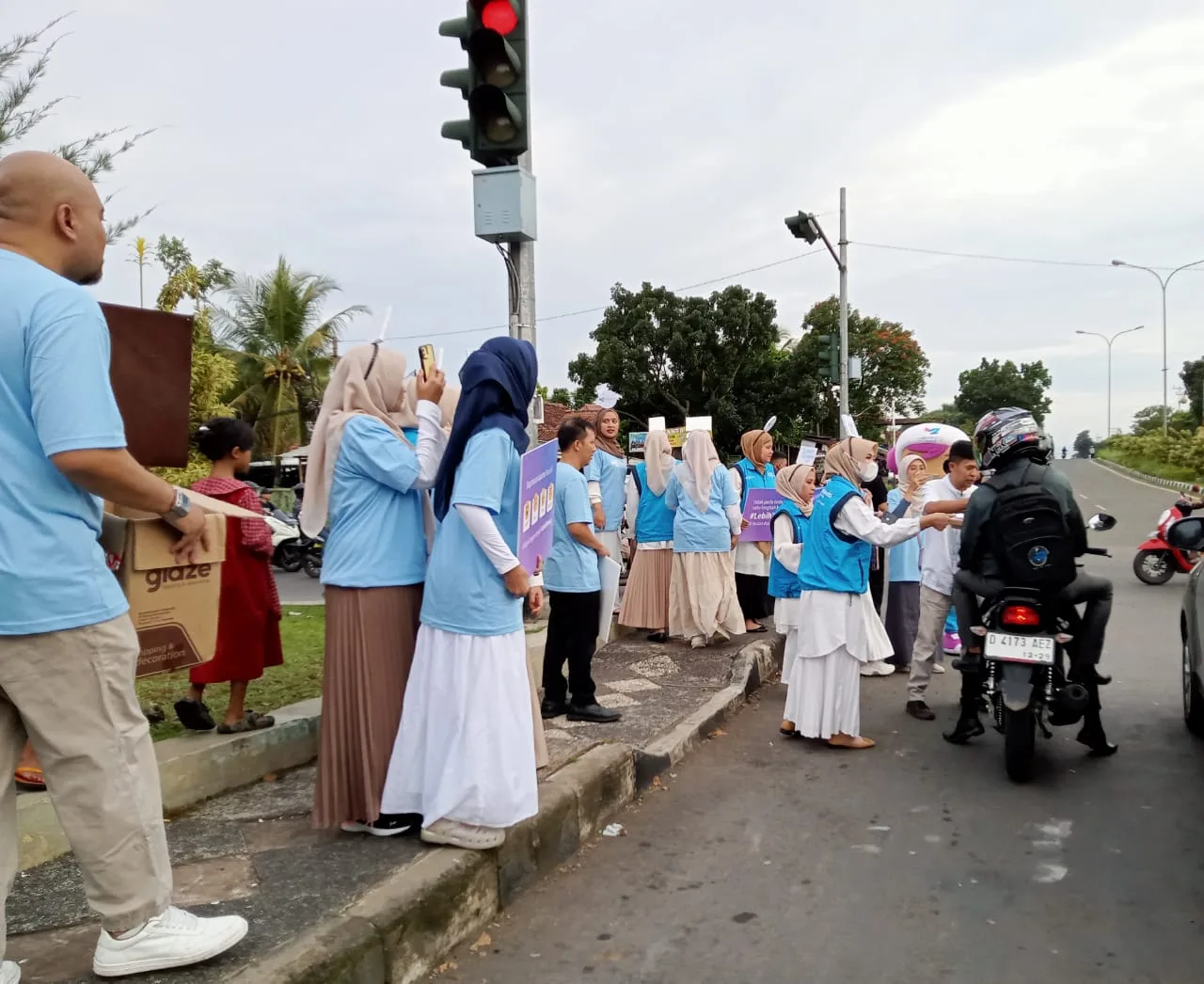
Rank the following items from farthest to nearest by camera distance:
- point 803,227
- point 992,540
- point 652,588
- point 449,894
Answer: point 803,227
point 652,588
point 992,540
point 449,894

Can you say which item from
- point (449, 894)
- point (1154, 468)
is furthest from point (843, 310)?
point (1154, 468)

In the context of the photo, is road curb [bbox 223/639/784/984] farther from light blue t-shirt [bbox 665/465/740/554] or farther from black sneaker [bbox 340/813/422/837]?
light blue t-shirt [bbox 665/465/740/554]

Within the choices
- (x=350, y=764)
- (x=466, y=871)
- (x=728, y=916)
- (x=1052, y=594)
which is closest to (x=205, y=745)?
(x=350, y=764)

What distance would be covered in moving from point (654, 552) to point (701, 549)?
1.78 feet

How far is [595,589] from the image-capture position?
600cm

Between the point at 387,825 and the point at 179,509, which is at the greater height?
the point at 179,509

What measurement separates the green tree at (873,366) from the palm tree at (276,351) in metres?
14.6

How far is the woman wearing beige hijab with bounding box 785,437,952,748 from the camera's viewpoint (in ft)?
18.4

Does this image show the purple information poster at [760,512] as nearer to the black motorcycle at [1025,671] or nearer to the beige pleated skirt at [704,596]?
the beige pleated skirt at [704,596]

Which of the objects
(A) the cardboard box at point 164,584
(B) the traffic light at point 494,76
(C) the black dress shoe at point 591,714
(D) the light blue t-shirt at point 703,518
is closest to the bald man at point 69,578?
(A) the cardboard box at point 164,584

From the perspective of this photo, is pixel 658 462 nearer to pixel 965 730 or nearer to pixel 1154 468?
pixel 965 730

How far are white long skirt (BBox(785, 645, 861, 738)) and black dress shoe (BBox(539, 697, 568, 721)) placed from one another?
1.40 metres

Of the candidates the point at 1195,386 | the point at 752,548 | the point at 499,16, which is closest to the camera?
the point at 499,16

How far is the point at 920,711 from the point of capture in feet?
20.9
